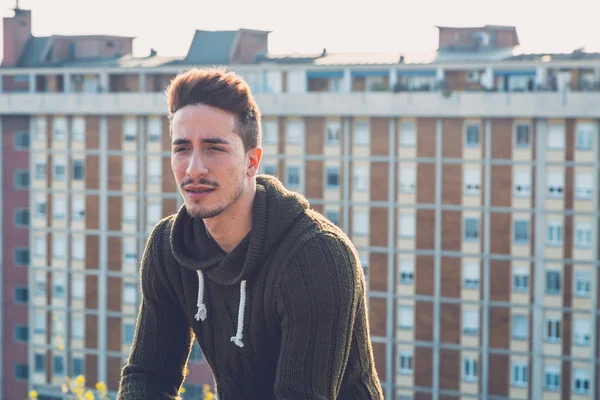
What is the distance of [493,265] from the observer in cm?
5284

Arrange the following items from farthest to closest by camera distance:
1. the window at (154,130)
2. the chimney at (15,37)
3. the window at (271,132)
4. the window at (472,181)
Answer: the chimney at (15,37), the window at (154,130), the window at (271,132), the window at (472,181)

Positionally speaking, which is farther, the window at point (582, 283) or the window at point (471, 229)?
the window at point (471, 229)

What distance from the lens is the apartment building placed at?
52.0m

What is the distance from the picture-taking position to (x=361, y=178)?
2176 inches

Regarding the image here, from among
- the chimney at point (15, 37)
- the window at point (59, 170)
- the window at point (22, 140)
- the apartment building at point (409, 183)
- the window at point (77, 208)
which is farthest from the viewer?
the window at point (22, 140)

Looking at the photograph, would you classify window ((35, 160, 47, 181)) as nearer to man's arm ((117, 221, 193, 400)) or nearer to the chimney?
the chimney

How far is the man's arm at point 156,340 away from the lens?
460 cm

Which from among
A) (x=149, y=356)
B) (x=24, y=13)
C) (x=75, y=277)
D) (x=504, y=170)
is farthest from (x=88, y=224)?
(x=149, y=356)

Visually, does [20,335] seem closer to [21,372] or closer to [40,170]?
[21,372]

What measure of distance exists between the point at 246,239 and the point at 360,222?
51156 millimetres

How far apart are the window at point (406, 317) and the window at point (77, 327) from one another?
57.8ft

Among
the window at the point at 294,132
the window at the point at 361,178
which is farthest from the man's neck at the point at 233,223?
the window at the point at 294,132

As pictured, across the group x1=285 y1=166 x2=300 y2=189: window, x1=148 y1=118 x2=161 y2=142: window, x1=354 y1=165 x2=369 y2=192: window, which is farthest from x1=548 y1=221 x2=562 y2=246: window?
x1=148 y1=118 x2=161 y2=142: window

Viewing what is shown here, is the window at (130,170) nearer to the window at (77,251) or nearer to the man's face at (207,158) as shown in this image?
the window at (77,251)
